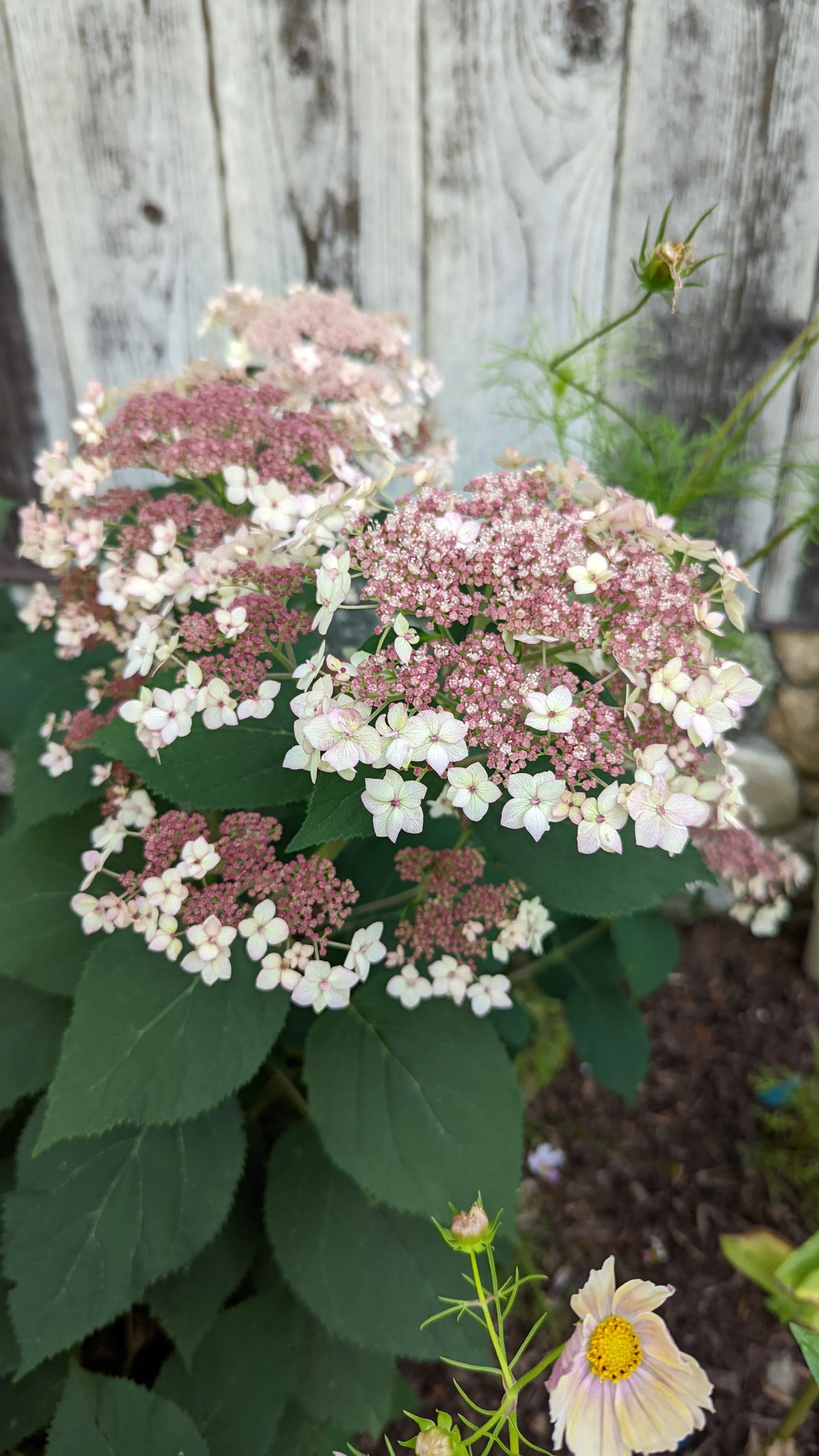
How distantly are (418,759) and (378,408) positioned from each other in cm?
49

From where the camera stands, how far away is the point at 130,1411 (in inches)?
27.0

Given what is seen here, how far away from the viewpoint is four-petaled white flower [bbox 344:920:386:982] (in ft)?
2.21

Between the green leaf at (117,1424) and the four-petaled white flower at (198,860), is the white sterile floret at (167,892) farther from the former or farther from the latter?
the green leaf at (117,1424)

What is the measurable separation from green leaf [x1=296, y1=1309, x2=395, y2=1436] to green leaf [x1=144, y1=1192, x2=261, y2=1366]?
0.09 meters

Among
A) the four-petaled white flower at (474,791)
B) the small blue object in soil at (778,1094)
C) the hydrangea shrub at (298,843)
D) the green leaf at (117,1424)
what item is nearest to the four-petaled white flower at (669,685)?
the hydrangea shrub at (298,843)

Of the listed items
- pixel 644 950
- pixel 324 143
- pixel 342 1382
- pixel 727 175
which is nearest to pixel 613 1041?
pixel 644 950

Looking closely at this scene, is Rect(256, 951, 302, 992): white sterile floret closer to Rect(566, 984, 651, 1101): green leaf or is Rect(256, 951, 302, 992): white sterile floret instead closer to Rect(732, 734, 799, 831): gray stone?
Rect(566, 984, 651, 1101): green leaf


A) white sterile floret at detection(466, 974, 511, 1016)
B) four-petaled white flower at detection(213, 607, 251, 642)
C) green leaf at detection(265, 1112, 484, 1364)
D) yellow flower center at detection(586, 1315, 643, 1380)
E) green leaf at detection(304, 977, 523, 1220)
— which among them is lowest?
green leaf at detection(265, 1112, 484, 1364)

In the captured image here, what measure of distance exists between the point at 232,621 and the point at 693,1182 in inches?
48.6

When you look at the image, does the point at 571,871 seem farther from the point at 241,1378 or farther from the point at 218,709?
the point at 241,1378

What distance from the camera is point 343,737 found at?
54 cm

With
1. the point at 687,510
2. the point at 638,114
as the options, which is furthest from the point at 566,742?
the point at 638,114

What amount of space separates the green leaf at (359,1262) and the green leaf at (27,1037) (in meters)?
0.26

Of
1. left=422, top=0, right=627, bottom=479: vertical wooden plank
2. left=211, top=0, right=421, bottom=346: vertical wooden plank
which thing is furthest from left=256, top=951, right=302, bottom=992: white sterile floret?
left=211, top=0, right=421, bottom=346: vertical wooden plank
